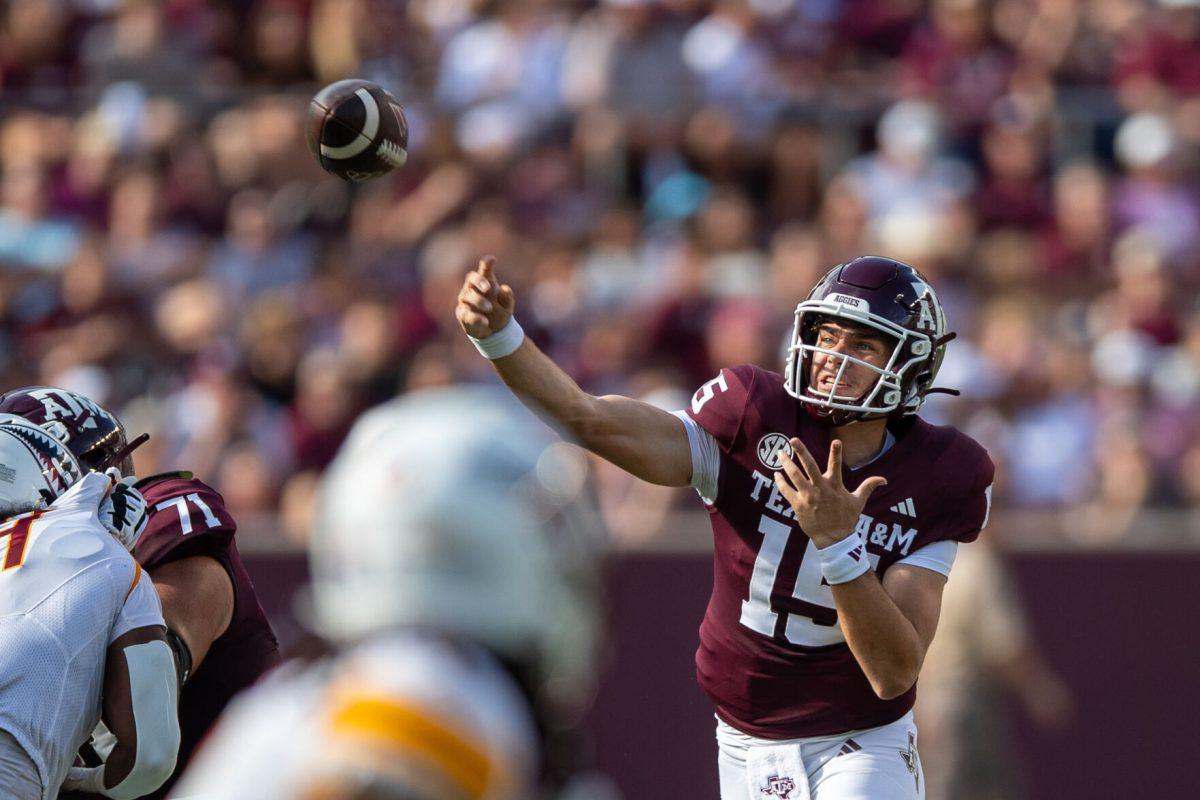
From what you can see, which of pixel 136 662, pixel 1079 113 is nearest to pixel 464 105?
pixel 1079 113

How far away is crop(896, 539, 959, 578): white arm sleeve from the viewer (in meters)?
4.67

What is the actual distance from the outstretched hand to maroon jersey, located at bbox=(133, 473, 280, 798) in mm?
744

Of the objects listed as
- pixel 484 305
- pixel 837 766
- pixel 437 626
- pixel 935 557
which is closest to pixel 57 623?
pixel 484 305

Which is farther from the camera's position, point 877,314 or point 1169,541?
point 1169,541

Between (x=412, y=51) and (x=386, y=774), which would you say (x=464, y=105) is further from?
(x=386, y=774)

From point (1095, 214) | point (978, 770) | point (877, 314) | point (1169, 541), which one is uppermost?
point (877, 314)

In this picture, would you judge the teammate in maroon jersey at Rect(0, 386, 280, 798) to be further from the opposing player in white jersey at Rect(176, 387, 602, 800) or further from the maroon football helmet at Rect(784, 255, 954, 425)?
the opposing player in white jersey at Rect(176, 387, 602, 800)

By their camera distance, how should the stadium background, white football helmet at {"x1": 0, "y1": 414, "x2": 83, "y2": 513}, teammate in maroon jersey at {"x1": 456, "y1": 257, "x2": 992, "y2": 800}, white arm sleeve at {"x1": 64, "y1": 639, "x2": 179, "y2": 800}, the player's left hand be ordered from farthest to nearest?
the stadium background
teammate in maroon jersey at {"x1": 456, "y1": 257, "x2": 992, "y2": 800}
the player's left hand
white football helmet at {"x1": 0, "y1": 414, "x2": 83, "y2": 513}
white arm sleeve at {"x1": 64, "y1": 639, "x2": 179, "y2": 800}

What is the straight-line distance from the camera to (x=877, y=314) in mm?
4793

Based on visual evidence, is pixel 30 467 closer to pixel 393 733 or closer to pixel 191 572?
pixel 191 572

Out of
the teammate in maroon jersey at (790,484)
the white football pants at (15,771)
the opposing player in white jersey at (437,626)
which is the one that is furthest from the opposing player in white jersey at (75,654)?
the opposing player in white jersey at (437,626)

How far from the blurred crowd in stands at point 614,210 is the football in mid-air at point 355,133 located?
351cm

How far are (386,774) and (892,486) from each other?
9.12 ft

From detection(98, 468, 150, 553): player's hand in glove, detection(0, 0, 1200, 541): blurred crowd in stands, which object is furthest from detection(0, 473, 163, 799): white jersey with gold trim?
detection(0, 0, 1200, 541): blurred crowd in stands
